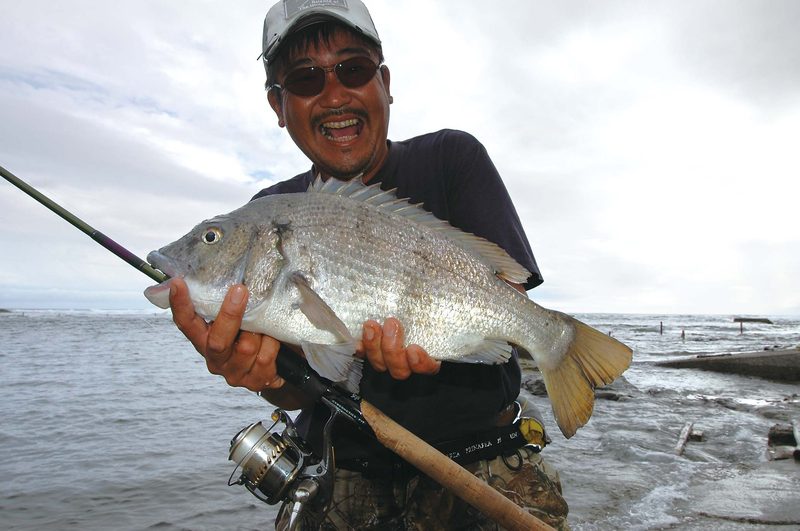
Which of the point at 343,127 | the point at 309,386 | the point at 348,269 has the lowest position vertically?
the point at 309,386

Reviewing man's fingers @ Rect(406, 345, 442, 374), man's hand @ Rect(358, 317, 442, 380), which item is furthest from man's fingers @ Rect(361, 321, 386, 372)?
man's fingers @ Rect(406, 345, 442, 374)

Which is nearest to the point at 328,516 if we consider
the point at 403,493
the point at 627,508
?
the point at 403,493

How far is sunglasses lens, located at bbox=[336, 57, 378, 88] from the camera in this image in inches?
112

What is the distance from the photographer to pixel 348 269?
2.24m

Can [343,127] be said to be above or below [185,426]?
above

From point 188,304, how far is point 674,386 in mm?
13379

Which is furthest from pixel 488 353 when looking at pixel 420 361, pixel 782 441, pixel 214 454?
pixel 782 441

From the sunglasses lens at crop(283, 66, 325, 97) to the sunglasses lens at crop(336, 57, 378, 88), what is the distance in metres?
0.10

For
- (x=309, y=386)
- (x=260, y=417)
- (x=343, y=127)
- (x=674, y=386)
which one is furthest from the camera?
(x=674, y=386)

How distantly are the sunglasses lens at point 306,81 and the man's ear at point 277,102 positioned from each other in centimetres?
17

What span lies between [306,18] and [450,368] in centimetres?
197

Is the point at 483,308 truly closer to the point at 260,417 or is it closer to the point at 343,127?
the point at 343,127

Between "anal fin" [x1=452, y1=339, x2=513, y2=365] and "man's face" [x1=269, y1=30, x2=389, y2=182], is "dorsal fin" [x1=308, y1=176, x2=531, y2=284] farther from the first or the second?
"man's face" [x1=269, y1=30, x2=389, y2=182]

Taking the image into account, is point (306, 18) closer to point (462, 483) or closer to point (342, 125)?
point (342, 125)
